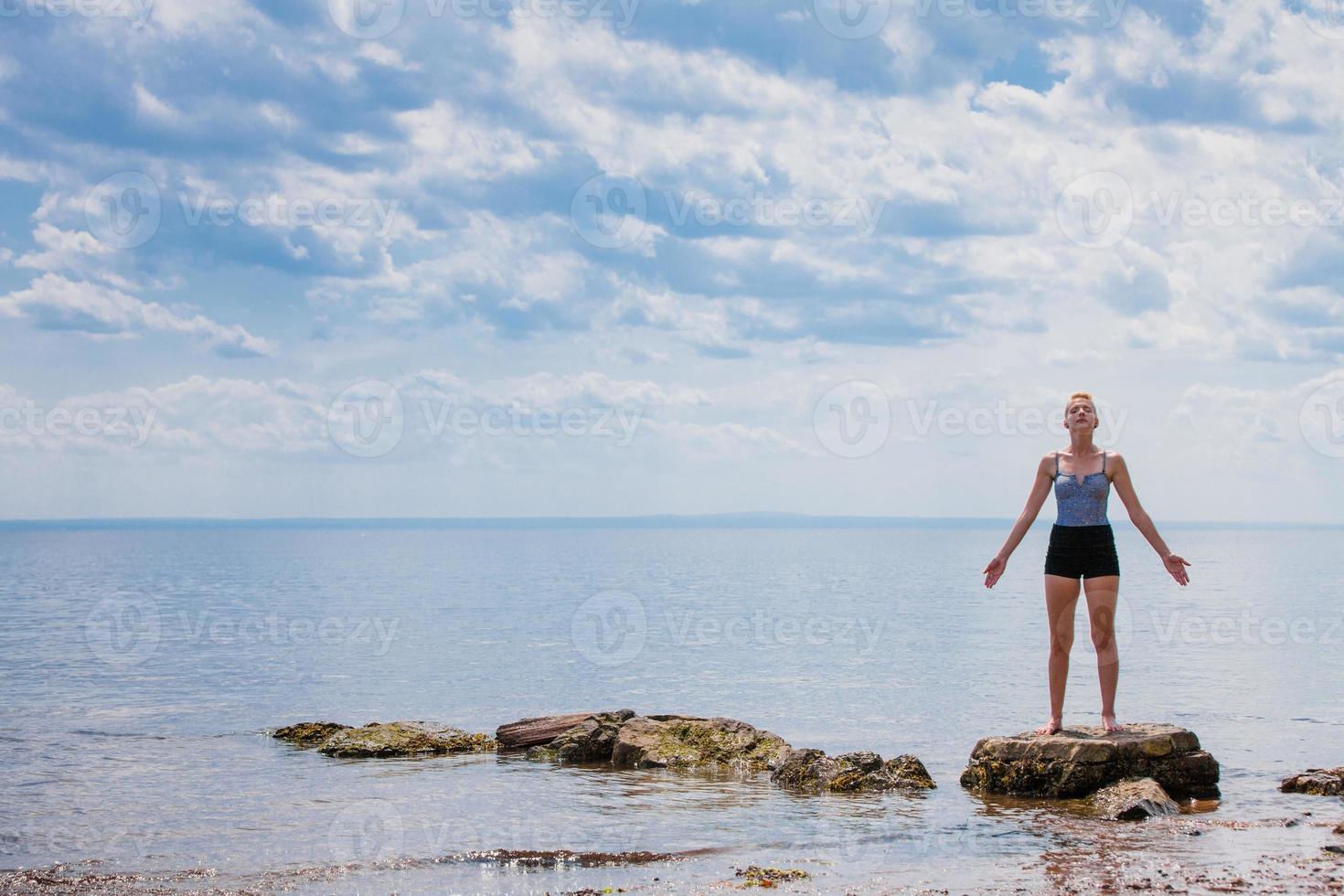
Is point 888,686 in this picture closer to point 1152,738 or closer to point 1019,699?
point 1019,699

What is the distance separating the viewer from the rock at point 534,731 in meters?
19.1

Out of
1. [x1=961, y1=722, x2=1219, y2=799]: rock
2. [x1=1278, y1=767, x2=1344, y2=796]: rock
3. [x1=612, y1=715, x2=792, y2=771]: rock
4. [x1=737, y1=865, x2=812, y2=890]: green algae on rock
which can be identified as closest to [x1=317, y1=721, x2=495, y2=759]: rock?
[x1=612, y1=715, x2=792, y2=771]: rock

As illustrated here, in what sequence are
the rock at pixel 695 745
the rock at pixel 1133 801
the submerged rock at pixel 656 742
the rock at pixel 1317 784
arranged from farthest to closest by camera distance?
the submerged rock at pixel 656 742, the rock at pixel 695 745, the rock at pixel 1317 784, the rock at pixel 1133 801

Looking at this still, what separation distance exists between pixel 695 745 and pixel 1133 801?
21.9 ft

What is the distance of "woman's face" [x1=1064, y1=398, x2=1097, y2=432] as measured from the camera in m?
13.0

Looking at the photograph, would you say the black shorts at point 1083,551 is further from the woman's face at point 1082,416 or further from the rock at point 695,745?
the rock at point 695,745

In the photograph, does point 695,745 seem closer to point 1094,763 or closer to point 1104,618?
point 1094,763

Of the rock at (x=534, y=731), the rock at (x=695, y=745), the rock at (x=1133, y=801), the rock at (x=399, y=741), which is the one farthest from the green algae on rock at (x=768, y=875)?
the rock at (x=399, y=741)

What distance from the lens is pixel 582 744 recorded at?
18438mm

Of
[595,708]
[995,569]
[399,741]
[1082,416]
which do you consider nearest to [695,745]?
[399,741]

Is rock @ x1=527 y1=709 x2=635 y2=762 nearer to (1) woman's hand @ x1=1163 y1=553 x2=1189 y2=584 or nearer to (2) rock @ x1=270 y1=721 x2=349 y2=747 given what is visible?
(2) rock @ x1=270 y1=721 x2=349 y2=747

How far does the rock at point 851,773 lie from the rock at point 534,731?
14.4 ft

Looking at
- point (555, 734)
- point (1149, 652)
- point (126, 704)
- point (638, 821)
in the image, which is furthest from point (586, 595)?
point (638, 821)

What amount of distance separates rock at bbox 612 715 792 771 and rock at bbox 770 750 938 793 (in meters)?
0.49
